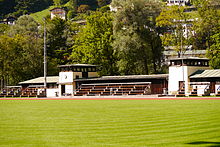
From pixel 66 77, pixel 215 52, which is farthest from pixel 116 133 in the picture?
pixel 215 52

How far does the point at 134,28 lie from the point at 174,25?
26.8ft

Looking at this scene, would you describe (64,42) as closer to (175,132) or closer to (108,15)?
(108,15)

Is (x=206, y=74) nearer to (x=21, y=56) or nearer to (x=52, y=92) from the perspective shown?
(x=52, y=92)

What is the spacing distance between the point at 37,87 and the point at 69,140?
53672 millimetres

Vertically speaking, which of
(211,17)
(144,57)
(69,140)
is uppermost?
(211,17)

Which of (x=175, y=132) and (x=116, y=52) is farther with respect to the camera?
(x=116, y=52)

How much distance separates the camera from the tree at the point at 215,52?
57.7 metres

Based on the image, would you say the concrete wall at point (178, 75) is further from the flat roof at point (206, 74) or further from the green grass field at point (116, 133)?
the green grass field at point (116, 133)

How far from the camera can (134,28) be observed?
60531 mm

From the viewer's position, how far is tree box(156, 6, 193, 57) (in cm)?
6037

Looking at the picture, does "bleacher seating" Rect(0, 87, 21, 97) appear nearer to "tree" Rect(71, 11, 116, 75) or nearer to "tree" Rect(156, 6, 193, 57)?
"tree" Rect(71, 11, 116, 75)

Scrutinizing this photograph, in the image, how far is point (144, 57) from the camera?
6400cm

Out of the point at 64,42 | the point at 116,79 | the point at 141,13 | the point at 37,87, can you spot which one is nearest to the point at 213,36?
the point at 141,13

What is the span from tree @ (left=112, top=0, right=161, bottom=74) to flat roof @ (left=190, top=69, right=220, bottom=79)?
14.1 metres
